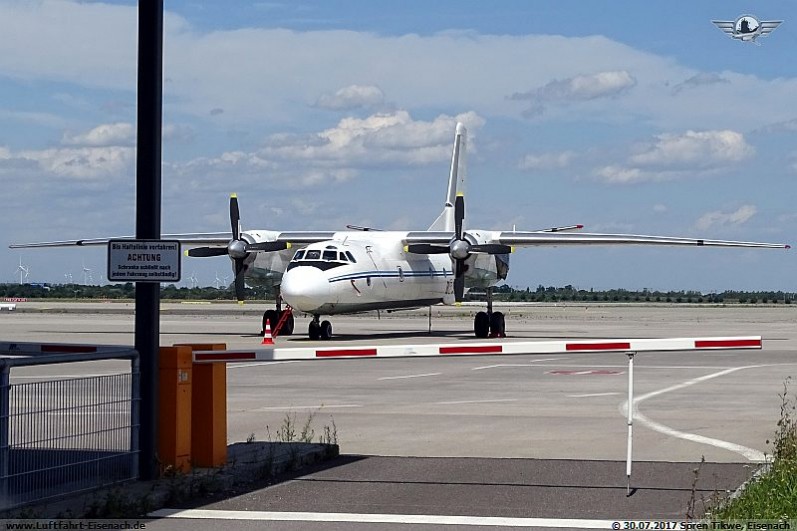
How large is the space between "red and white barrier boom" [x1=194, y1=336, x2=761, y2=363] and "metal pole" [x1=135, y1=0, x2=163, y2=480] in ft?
1.95

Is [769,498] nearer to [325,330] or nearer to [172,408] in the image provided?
[172,408]

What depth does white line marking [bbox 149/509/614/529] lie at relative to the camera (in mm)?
8336

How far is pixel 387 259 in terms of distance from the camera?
→ 3766 centimetres

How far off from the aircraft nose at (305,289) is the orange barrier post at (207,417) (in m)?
22.9

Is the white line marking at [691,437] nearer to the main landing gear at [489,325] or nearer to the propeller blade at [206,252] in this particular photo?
the main landing gear at [489,325]

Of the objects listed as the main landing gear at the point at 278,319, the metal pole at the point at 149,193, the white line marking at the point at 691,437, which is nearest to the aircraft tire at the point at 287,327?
the main landing gear at the point at 278,319

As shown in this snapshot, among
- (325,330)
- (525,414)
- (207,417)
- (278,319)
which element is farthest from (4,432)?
(278,319)

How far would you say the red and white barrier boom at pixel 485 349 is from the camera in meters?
9.66

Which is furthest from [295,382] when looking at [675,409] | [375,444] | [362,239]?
[362,239]

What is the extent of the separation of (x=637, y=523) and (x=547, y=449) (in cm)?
400

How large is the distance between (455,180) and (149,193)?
118ft

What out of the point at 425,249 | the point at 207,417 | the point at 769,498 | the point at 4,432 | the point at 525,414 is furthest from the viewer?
the point at 425,249

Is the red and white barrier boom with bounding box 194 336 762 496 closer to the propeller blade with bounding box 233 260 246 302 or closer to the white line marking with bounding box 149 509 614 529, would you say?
the white line marking with bounding box 149 509 614 529

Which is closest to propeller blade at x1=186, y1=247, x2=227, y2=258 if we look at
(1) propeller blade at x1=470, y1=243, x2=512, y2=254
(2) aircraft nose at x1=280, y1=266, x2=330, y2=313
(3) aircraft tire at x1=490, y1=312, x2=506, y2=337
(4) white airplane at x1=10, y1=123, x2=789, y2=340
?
(4) white airplane at x1=10, y1=123, x2=789, y2=340
